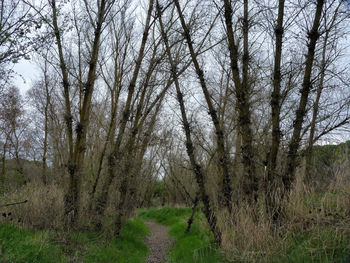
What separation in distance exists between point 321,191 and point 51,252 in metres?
5.32

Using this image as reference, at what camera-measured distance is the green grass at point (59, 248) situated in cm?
480

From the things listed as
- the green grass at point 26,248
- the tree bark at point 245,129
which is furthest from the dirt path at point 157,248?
the tree bark at point 245,129

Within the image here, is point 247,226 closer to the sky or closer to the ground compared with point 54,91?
closer to the ground

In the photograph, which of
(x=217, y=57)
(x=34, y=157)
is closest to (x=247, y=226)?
(x=217, y=57)

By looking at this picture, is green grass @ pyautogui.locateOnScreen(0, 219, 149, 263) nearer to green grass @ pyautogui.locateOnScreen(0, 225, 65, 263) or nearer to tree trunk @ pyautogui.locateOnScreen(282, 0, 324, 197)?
green grass @ pyautogui.locateOnScreen(0, 225, 65, 263)

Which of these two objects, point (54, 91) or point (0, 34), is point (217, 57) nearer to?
point (0, 34)

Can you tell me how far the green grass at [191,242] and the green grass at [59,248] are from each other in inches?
45.4

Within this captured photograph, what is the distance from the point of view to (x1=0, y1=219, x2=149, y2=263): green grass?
15.8 feet

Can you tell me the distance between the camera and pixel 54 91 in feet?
58.8

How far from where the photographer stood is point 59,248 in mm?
5516

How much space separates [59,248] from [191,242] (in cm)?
384

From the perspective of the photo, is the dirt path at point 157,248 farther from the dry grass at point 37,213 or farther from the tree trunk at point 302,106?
the tree trunk at point 302,106

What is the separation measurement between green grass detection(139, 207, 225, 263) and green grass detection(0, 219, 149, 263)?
1153 millimetres

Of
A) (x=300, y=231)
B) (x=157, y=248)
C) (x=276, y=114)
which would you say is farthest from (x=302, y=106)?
(x=157, y=248)
